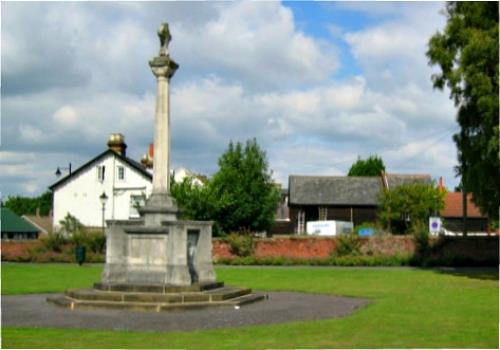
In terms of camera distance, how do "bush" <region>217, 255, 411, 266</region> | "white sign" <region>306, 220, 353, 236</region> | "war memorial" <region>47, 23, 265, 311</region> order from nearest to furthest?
1. "war memorial" <region>47, 23, 265, 311</region>
2. "bush" <region>217, 255, 411, 266</region>
3. "white sign" <region>306, 220, 353, 236</region>

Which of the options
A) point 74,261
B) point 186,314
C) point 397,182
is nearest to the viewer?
point 186,314

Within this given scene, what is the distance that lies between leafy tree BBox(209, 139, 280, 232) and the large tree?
24917mm

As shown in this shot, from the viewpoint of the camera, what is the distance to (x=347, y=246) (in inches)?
1734

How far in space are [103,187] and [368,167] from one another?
4241cm

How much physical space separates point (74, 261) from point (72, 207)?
2125 centimetres

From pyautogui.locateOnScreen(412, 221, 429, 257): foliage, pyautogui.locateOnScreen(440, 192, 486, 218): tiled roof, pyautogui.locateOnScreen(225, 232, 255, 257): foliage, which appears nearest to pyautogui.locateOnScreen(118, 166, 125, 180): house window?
pyautogui.locateOnScreen(225, 232, 255, 257): foliage

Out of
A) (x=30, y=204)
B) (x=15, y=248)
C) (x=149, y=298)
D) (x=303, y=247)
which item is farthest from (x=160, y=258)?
(x=30, y=204)

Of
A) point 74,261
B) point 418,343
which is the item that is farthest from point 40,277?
point 418,343

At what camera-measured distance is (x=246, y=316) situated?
15367 millimetres

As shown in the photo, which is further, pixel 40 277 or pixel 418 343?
pixel 40 277

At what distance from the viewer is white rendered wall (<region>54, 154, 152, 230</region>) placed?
2475 inches

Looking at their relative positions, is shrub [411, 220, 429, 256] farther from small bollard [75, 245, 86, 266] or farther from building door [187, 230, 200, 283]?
building door [187, 230, 200, 283]

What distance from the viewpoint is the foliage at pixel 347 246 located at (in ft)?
144

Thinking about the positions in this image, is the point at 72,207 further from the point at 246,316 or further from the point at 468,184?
the point at 246,316
